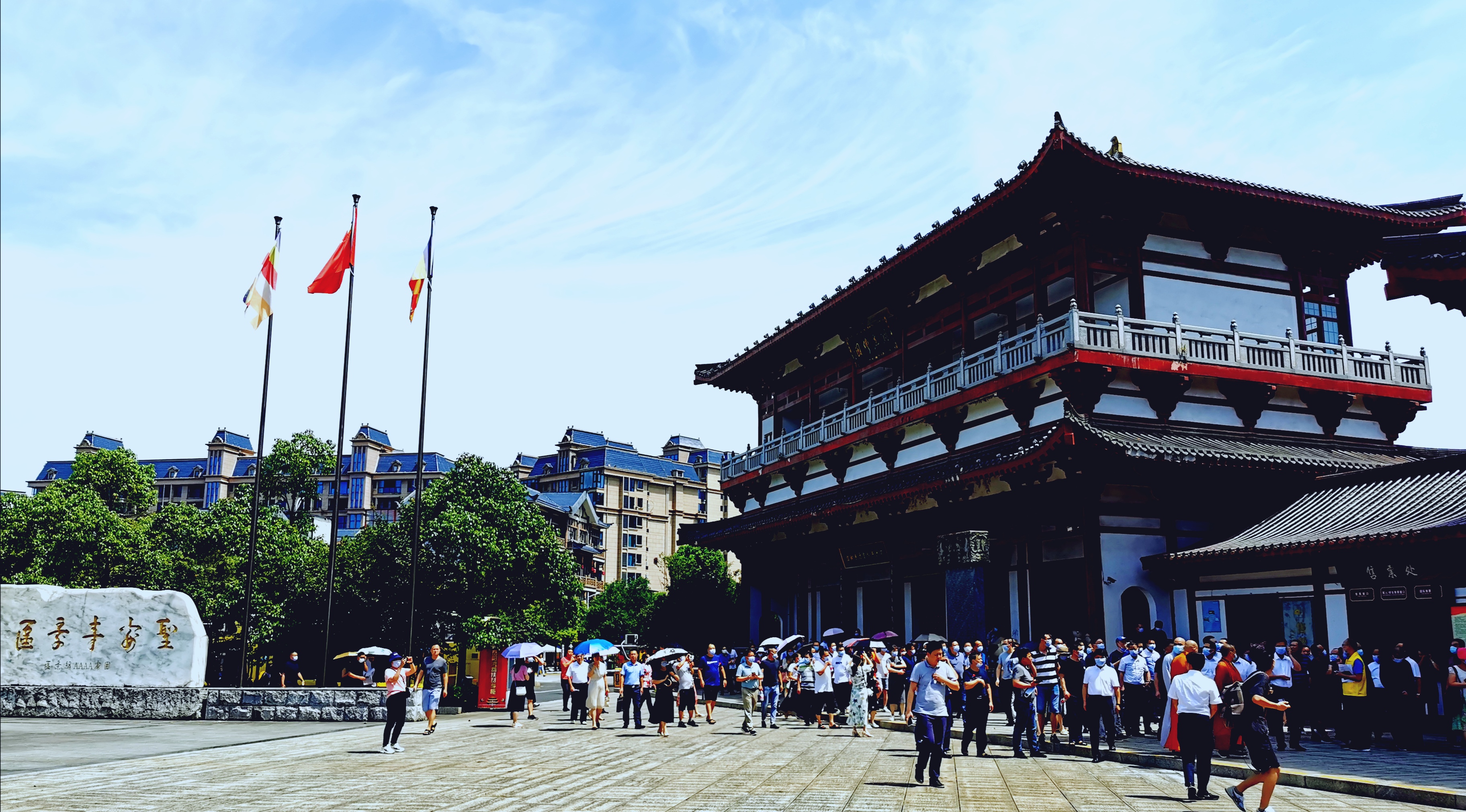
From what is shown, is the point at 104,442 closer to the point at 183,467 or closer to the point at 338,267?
the point at 183,467

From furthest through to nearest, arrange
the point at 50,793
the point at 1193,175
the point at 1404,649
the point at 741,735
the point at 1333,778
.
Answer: the point at 1193,175, the point at 741,735, the point at 1404,649, the point at 1333,778, the point at 50,793

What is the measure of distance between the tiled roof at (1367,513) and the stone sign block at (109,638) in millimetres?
21356

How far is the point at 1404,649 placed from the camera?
54.9 ft

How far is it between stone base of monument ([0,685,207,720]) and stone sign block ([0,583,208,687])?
13cm

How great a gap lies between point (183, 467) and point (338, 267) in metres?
106

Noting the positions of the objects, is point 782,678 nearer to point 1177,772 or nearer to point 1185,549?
point 1185,549

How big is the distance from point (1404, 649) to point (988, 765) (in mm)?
6936

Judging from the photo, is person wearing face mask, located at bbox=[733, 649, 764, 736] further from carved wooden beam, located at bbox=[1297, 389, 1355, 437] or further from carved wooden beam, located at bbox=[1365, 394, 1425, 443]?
carved wooden beam, located at bbox=[1365, 394, 1425, 443]

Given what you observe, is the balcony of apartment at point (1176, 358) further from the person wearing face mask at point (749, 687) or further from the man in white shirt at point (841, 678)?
the person wearing face mask at point (749, 687)

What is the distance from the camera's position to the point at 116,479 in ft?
148

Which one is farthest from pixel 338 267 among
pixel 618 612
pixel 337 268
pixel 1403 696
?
pixel 618 612

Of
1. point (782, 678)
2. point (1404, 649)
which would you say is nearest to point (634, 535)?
point (782, 678)

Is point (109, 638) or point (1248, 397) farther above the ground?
point (1248, 397)

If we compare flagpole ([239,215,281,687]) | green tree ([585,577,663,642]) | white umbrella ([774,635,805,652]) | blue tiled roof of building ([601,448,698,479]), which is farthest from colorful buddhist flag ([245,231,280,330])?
blue tiled roof of building ([601,448,698,479])
